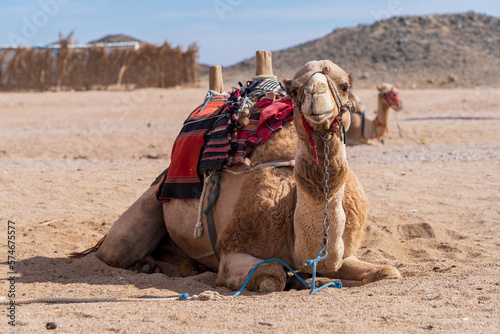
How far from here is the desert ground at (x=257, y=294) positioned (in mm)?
3422

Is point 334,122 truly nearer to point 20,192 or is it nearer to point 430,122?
point 20,192

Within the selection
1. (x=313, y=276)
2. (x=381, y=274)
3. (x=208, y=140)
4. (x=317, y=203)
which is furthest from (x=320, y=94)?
(x=208, y=140)

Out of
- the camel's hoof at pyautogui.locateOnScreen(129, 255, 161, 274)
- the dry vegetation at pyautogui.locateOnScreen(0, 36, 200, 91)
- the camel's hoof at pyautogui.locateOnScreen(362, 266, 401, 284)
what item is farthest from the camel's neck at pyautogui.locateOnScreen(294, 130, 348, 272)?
the dry vegetation at pyautogui.locateOnScreen(0, 36, 200, 91)

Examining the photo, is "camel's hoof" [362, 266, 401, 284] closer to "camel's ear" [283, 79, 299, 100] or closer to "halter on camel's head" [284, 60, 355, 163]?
"halter on camel's head" [284, 60, 355, 163]

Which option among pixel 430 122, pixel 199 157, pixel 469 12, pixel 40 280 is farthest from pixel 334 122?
pixel 469 12

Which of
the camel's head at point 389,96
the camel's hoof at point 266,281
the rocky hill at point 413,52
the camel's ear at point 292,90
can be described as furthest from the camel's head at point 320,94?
the rocky hill at point 413,52

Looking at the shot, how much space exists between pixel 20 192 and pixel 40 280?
3404mm

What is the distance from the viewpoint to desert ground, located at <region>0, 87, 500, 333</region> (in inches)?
135

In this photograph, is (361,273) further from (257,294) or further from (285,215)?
(257,294)

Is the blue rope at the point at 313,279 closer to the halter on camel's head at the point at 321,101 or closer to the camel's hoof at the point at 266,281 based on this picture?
the camel's hoof at the point at 266,281

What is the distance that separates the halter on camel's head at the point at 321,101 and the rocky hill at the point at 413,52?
27374 mm

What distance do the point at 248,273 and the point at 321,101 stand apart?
1485 mm

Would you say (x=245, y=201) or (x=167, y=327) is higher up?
(x=245, y=201)

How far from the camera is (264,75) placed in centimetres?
543
